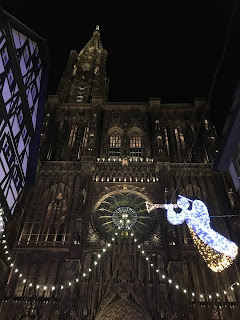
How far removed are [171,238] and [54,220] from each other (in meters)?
9.10

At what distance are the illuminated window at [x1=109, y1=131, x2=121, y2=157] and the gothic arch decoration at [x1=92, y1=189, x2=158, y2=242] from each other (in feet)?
18.4

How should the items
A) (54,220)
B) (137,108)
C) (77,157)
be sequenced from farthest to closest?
(137,108)
(77,157)
(54,220)

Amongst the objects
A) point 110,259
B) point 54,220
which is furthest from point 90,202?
point 110,259

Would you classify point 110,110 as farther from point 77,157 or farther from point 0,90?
point 0,90

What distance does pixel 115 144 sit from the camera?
31.0 meters

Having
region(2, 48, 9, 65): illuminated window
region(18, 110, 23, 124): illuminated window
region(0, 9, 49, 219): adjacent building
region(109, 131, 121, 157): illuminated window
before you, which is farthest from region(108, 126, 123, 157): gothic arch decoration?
region(2, 48, 9, 65): illuminated window

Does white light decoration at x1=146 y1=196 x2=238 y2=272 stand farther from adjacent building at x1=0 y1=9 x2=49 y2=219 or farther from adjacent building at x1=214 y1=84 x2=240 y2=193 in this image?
adjacent building at x1=0 y1=9 x2=49 y2=219

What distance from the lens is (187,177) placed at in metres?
26.5

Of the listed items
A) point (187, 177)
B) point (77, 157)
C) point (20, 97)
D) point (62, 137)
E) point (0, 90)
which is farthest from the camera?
point (62, 137)

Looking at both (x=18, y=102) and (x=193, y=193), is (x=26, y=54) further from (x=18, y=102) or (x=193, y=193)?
(x=193, y=193)

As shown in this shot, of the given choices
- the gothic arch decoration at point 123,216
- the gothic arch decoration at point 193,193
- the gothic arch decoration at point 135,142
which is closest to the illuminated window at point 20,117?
the gothic arch decoration at point 123,216

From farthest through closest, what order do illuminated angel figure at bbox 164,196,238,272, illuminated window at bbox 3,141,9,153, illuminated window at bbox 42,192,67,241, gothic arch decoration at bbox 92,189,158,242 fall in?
gothic arch decoration at bbox 92,189,158,242 → illuminated window at bbox 42,192,67,241 → illuminated window at bbox 3,141,9,153 → illuminated angel figure at bbox 164,196,238,272

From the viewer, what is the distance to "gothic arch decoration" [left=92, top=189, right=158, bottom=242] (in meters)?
23.0

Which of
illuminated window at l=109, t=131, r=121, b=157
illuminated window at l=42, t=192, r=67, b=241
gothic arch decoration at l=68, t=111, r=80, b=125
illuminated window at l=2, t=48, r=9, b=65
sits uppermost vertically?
gothic arch decoration at l=68, t=111, r=80, b=125
